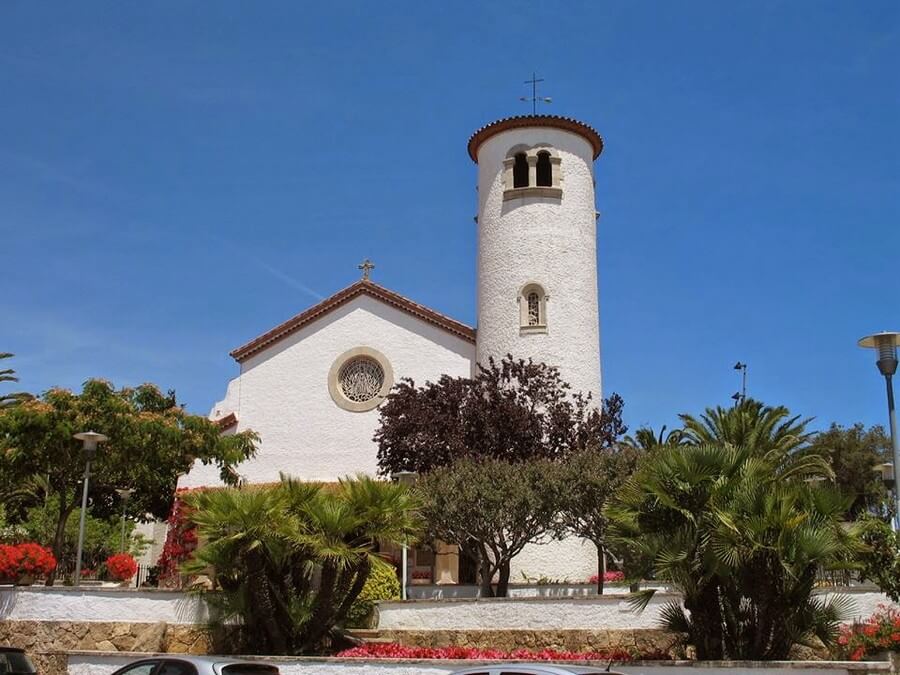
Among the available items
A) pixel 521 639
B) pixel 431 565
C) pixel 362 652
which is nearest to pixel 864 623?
pixel 521 639

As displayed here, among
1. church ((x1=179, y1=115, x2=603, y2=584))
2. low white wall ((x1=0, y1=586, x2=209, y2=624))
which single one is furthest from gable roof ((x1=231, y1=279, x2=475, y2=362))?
low white wall ((x1=0, y1=586, x2=209, y2=624))

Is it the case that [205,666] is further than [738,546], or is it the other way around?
[738,546]

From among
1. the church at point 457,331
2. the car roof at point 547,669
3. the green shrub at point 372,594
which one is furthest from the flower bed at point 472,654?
the church at point 457,331

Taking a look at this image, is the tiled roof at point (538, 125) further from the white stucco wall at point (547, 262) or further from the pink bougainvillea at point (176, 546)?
the pink bougainvillea at point (176, 546)

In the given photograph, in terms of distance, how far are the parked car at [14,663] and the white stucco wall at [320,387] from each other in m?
18.3

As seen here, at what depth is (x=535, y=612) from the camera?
731 inches

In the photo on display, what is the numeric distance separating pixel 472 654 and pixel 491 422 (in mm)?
11171

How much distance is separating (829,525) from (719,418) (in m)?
20.4

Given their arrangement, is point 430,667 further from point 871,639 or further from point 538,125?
point 538,125

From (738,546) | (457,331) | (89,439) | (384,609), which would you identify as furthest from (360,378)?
(738,546)

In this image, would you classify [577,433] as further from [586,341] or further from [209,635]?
[209,635]

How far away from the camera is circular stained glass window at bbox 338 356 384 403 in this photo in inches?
1318

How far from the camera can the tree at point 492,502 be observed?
74.2ft

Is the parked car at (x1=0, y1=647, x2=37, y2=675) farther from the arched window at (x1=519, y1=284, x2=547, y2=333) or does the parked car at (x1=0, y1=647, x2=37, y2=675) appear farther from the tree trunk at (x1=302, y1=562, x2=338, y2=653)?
the arched window at (x1=519, y1=284, x2=547, y2=333)
